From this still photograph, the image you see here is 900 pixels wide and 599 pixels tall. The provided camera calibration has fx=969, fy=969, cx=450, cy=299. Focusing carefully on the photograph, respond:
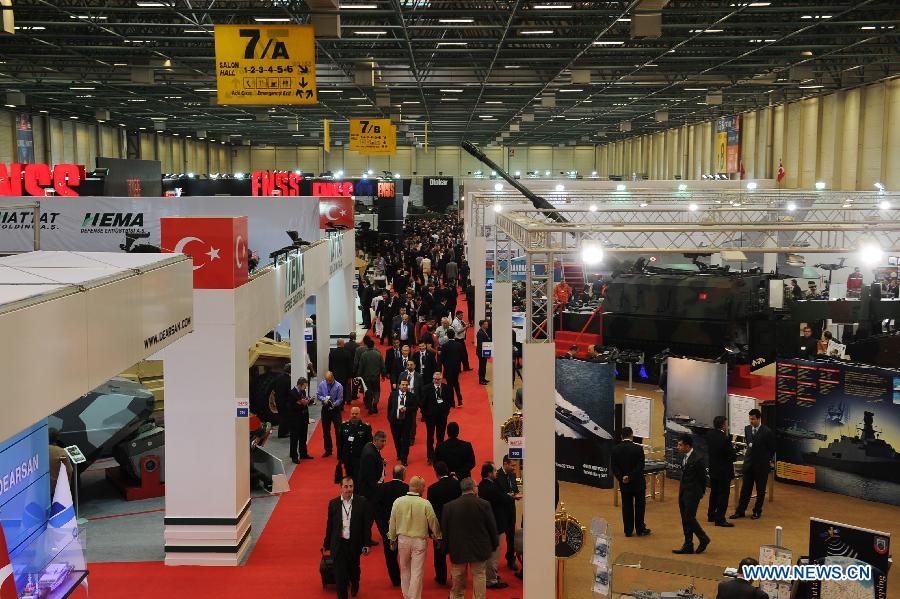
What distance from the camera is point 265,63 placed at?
14.7 m

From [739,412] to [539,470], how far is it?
5038mm

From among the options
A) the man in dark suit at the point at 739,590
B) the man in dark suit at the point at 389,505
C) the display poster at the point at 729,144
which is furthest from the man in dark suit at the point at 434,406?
the display poster at the point at 729,144

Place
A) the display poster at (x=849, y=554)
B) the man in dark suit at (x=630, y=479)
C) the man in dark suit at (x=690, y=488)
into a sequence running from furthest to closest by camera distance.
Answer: the man in dark suit at (x=630, y=479) → the man in dark suit at (x=690, y=488) → the display poster at (x=849, y=554)

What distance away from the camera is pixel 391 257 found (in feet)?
114

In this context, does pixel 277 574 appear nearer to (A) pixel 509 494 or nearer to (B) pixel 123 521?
(A) pixel 509 494

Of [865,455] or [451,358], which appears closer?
[865,455]

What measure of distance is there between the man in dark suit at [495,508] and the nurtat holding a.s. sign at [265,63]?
755 cm

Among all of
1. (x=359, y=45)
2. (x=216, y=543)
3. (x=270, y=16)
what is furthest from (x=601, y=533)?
(x=359, y=45)

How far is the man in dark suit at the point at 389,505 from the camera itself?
9133 millimetres

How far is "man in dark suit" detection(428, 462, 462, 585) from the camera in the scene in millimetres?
9086

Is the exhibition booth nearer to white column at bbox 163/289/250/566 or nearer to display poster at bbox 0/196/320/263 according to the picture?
white column at bbox 163/289/250/566

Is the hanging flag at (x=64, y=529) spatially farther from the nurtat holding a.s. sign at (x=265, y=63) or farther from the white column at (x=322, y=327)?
the white column at (x=322, y=327)

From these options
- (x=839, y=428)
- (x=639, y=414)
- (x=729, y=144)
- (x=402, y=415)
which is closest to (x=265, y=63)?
(x=402, y=415)

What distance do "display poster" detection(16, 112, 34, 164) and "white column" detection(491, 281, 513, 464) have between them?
35.8 m
